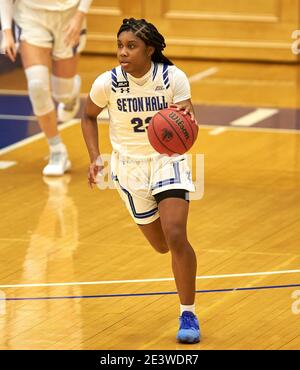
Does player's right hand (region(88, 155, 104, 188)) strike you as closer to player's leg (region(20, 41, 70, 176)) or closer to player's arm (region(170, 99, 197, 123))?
player's arm (region(170, 99, 197, 123))

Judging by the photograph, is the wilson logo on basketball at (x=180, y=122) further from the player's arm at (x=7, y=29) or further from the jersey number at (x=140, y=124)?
the player's arm at (x=7, y=29)

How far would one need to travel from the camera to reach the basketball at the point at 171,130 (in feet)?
→ 19.9

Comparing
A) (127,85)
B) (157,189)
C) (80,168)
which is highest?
(127,85)

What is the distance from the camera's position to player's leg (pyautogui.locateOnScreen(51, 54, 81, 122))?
997 centimetres

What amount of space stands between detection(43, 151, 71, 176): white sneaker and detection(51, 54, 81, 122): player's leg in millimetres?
535

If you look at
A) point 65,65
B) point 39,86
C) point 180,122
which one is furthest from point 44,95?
point 180,122

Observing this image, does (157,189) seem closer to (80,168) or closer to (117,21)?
(80,168)

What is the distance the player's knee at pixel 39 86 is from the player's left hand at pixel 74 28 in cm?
32

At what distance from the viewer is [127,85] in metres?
6.34

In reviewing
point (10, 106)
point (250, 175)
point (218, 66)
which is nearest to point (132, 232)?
point (250, 175)

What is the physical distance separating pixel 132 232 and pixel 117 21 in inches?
307

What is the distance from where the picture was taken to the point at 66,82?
397 inches

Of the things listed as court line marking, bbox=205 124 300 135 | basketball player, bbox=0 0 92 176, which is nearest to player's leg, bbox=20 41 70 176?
basketball player, bbox=0 0 92 176

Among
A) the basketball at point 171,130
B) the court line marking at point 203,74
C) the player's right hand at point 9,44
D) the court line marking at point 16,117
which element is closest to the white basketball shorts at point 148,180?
the basketball at point 171,130
